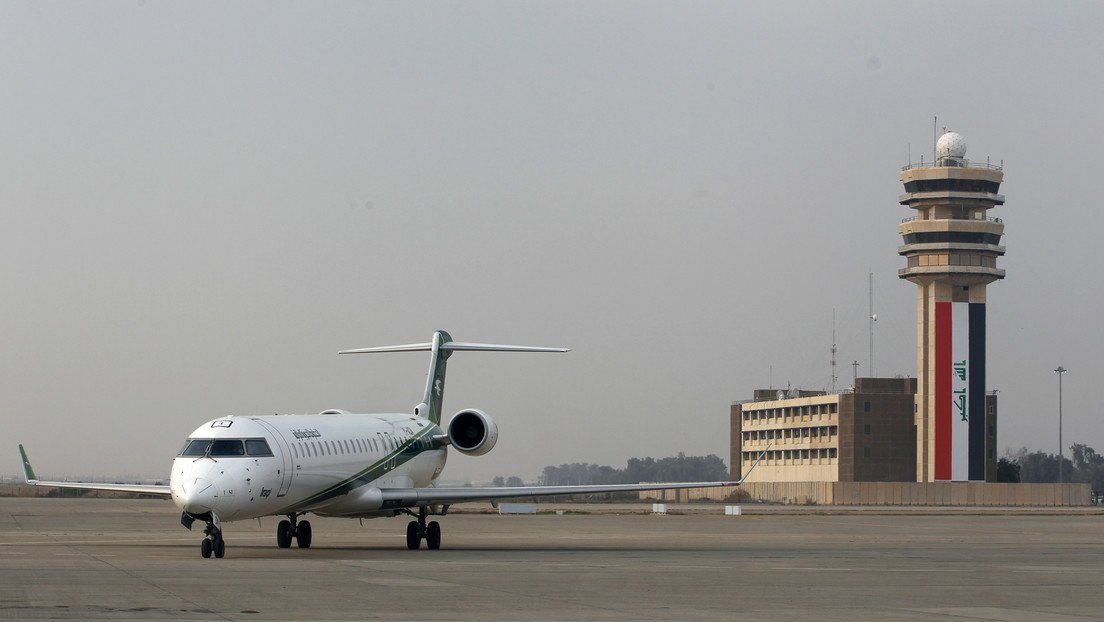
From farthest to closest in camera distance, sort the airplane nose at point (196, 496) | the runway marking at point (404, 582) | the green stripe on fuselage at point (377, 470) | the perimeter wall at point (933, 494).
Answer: the perimeter wall at point (933, 494)
the green stripe on fuselage at point (377, 470)
the airplane nose at point (196, 496)
the runway marking at point (404, 582)

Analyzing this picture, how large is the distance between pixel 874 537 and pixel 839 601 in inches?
978

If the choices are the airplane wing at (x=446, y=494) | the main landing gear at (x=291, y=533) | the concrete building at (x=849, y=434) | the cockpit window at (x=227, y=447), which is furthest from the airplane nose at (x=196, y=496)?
the concrete building at (x=849, y=434)

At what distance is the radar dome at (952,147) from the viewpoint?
112125 mm

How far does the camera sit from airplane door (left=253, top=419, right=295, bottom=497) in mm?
31062

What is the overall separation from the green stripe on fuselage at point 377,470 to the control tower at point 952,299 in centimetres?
7491

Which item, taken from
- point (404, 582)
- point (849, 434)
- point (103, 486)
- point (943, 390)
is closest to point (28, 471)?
point (103, 486)

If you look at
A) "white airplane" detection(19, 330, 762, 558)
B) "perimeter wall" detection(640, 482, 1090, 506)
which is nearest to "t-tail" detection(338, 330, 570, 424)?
"white airplane" detection(19, 330, 762, 558)

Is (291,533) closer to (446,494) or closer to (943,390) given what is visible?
(446,494)

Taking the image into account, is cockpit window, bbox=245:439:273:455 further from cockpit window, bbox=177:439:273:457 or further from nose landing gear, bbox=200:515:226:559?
nose landing gear, bbox=200:515:226:559

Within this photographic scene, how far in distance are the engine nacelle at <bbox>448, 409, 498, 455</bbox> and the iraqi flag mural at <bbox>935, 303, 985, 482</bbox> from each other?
250ft

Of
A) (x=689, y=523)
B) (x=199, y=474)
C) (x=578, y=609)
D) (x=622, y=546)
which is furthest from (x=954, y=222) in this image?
(x=578, y=609)

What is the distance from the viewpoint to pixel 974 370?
107750 millimetres

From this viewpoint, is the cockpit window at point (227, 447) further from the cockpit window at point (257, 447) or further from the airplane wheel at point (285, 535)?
the airplane wheel at point (285, 535)

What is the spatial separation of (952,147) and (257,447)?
298ft
